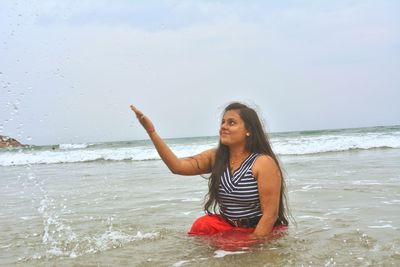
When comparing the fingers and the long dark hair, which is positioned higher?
the fingers

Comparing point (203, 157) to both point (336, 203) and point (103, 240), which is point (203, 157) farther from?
point (336, 203)

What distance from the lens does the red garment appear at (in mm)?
3955

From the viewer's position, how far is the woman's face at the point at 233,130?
13.7 ft

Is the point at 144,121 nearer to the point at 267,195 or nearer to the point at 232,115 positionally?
the point at 232,115

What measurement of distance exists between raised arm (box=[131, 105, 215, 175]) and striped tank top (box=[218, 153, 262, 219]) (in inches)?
11.4

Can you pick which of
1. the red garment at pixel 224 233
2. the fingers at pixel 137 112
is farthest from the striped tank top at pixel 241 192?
the fingers at pixel 137 112

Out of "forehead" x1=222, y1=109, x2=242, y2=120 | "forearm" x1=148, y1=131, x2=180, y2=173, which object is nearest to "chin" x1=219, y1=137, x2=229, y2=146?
"forehead" x1=222, y1=109, x2=242, y2=120

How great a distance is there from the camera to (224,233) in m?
4.19

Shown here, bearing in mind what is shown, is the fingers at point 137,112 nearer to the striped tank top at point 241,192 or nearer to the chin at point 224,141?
the chin at point 224,141

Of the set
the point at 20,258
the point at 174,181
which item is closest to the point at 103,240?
the point at 20,258

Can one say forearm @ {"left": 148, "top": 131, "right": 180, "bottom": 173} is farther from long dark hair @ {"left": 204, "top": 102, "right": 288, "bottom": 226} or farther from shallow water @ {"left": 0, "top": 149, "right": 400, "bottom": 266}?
shallow water @ {"left": 0, "top": 149, "right": 400, "bottom": 266}

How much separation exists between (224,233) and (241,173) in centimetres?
58

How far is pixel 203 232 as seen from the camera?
4.36m

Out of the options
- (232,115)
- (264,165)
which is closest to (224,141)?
(232,115)
